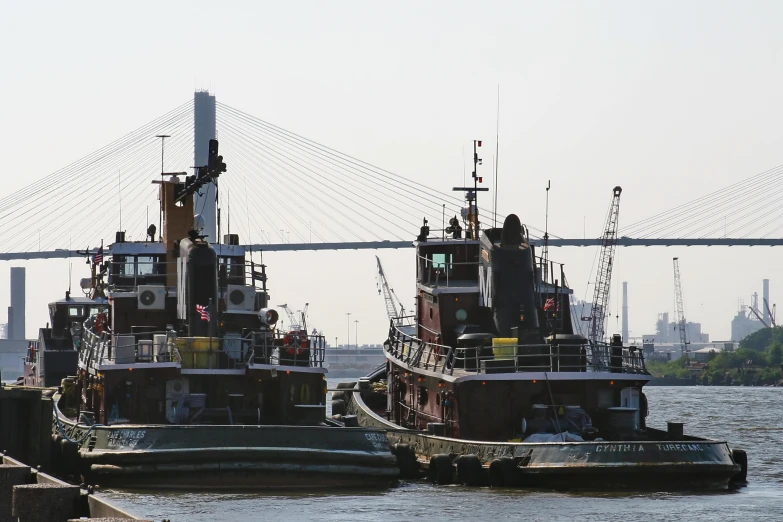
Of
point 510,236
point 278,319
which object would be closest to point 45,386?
point 278,319

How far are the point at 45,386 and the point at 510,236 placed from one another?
20813mm

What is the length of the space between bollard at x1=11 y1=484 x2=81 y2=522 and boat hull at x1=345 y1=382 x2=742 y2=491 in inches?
650

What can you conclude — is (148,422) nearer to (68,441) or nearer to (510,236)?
(68,441)

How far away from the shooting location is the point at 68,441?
34188 mm

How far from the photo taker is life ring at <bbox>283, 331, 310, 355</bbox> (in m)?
34.9

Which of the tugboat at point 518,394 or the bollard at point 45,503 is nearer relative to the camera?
the bollard at point 45,503

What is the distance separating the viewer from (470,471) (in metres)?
33.5

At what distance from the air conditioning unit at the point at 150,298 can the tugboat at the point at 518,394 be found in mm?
6839

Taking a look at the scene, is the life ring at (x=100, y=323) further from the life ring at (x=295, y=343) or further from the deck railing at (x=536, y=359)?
the deck railing at (x=536, y=359)

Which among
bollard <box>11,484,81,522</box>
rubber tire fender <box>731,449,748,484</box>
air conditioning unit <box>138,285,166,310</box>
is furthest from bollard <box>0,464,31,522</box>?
rubber tire fender <box>731,449,748,484</box>

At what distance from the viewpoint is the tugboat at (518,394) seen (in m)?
32.0

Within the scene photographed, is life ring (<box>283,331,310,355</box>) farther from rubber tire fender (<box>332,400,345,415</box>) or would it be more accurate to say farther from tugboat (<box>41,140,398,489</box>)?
rubber tire fender (<box>332,400,345,415</box>)

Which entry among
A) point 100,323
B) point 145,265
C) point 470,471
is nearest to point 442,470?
point 470,471

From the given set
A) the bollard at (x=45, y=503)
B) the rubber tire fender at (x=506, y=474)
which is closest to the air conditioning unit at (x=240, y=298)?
the rubber tire fender at (x=506, y=474)
